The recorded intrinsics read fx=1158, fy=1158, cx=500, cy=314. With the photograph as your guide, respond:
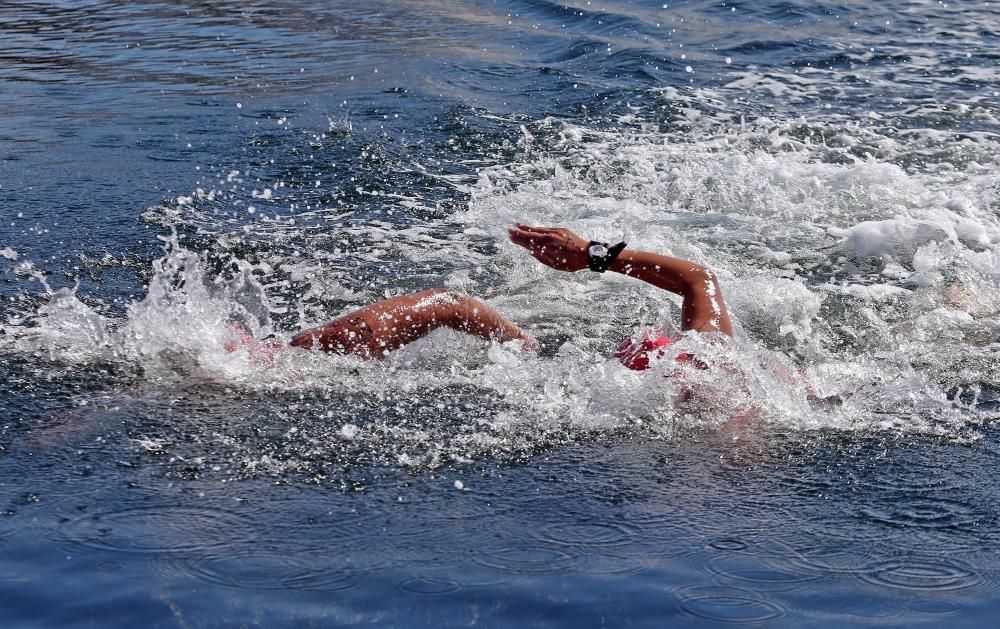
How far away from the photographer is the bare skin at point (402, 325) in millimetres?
4887

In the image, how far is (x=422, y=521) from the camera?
142 inches

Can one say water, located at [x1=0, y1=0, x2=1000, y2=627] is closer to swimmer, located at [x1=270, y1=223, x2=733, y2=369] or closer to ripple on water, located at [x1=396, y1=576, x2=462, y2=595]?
ripple on water, located at [x1=396, y1=576, x2=462, y2=595]

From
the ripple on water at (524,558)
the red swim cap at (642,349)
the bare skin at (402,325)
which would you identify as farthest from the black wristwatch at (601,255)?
the ripple on water at (524,558)

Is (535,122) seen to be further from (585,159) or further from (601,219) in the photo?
(601,219)

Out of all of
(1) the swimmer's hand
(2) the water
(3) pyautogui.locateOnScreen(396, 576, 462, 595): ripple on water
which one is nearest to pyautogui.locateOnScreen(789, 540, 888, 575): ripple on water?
(2) the water

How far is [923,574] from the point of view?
10.9 feet

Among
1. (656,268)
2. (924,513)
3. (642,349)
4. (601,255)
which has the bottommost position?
(924,513)

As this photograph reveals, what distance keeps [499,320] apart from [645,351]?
742 millimetres

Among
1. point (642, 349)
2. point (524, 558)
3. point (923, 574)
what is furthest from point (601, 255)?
point (923, 574)

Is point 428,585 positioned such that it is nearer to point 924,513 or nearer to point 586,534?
point 586,534

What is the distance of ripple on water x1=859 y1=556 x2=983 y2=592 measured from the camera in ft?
10.7

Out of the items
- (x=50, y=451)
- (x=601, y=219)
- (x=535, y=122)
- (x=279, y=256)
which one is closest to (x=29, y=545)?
(x=50, y=451)

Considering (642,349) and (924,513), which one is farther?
(642,349)

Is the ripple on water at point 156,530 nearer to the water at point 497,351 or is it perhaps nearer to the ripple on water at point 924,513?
the water at point 497,351
